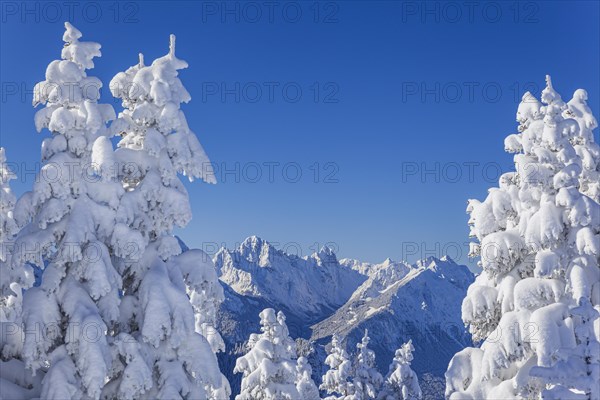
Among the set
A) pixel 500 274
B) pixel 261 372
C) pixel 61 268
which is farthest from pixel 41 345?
pixel 261 372

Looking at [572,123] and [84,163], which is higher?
[572,123]

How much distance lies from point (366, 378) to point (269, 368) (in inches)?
571

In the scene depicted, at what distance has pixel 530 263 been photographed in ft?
54.0

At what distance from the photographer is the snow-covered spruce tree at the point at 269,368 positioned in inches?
1216

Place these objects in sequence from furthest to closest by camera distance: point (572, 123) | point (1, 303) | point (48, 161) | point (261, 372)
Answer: point (261, 372) → point (1, 303) → point (572, 123) → point (48, 161)

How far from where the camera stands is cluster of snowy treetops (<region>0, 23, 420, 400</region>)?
1498 cm

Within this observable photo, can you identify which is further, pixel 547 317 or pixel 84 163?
pixel 84 163

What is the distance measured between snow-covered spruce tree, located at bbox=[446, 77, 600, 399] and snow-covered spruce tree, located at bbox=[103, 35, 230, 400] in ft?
22.9

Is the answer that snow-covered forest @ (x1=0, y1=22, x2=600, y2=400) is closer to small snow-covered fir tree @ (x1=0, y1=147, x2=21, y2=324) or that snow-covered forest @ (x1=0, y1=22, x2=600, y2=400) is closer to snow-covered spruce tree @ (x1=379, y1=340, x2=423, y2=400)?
small snow-covered fir tree @ (x1=0, y1=147, x2=21, y2=324)

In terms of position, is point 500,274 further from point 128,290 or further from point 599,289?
point 128,290

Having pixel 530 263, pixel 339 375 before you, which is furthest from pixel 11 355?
pixel 339 375

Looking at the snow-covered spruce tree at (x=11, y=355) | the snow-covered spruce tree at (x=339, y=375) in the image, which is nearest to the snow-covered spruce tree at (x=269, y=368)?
the snow-covered spruce tree at (x=339, y=375)

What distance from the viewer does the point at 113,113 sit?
17.2m

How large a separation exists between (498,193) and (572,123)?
2.78 metres
